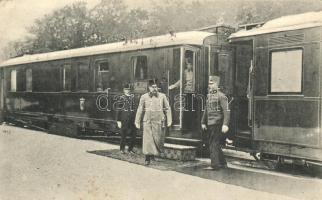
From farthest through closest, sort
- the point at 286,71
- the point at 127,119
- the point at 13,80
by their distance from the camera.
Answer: the point at 13,80 → the point at 127,119 → the point at 286,71

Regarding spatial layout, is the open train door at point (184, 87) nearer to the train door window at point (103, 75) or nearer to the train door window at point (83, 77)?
the train door window at point (103, 75)

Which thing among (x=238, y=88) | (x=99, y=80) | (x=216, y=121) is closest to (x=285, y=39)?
(x=238, y=88)

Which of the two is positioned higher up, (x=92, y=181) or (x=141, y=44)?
(x=141, y=44)

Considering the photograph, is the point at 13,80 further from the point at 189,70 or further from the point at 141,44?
the point at 189,70

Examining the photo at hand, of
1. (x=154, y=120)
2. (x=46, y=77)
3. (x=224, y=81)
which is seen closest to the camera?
(x=154, y=120)

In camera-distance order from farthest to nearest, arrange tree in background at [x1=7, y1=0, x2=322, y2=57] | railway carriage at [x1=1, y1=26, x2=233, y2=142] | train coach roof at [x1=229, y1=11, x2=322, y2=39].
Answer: tree in background at [x1=7, y1=0, x2=322, y2=57]
railway carriage at [x1=1, y1=26, x2=233, y2=142]
train coach roof at [x1=229, y1=11, x2=322, y2=39]

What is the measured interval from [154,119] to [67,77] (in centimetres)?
612

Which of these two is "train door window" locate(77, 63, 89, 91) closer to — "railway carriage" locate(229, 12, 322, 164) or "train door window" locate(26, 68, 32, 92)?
"train door window" locate(26, 68, 32, 92)

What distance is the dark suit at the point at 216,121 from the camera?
7.88m

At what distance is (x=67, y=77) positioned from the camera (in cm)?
1400

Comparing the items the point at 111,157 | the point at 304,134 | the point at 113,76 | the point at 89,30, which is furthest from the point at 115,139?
the point at 304,134

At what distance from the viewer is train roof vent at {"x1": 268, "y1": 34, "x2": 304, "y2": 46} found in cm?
712

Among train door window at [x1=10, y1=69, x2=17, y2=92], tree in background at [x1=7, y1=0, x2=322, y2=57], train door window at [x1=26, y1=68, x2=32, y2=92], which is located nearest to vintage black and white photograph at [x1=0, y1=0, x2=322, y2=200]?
tree in background at [x1=7, y1=0, x2=322, y2=57]

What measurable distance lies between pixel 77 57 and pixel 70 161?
17.3 ft
